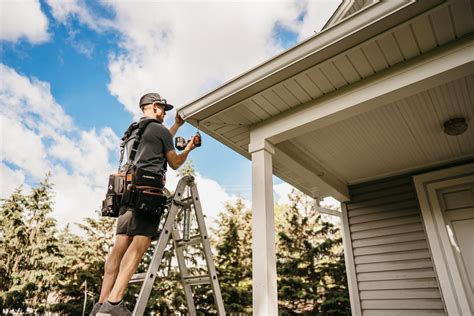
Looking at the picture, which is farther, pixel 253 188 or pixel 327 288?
pixel 327 288

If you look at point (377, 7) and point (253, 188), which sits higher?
point (377, 7)

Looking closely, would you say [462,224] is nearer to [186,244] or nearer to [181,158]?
[186,244]

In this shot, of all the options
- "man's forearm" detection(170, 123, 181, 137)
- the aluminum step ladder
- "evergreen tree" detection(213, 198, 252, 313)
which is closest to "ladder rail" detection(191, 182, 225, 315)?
the aluminum step ladder

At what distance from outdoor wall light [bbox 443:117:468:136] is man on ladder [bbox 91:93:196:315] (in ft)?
7.91

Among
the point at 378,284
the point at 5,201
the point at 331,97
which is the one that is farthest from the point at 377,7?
the point at 5,201

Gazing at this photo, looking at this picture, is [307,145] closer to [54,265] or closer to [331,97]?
[331,97]

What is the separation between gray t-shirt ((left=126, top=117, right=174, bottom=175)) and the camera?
169 cm

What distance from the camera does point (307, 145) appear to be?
9.96 ft

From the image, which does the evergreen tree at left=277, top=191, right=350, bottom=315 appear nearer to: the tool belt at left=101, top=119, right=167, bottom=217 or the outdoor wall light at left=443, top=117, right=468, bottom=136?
the outdoor wall light at left=443, top=117, right=468, bottom=136

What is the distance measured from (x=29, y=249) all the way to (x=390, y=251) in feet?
38.7

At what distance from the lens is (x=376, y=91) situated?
77.4 inches

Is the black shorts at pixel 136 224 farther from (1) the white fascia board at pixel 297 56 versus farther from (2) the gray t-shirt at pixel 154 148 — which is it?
(1) the white fascia board at pixel 297 56

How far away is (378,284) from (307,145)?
1.87 metres

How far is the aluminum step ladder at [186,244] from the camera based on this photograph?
61.9 inches
